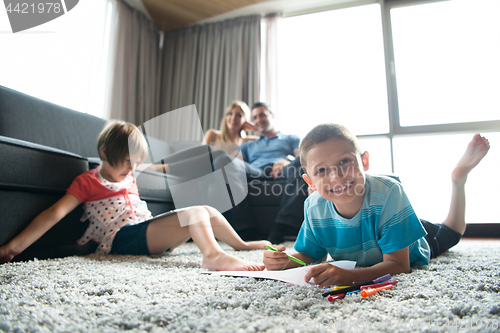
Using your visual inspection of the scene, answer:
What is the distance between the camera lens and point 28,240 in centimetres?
87

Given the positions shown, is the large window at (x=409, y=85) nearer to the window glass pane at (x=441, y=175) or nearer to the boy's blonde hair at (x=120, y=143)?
the window glass pane at (x=441, y=175)

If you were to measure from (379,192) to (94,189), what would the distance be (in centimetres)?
90

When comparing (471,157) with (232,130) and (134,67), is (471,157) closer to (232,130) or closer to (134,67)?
(232,130)

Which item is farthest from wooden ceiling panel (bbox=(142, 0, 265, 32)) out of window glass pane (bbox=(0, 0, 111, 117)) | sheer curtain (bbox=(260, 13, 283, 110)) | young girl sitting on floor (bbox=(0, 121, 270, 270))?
young girl sitting on floor (bbox=(0, 121, 270, 270))

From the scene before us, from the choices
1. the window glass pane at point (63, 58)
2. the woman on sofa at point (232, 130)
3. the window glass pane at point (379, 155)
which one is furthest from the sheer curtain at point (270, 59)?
the window glass pane at point (63, 58)

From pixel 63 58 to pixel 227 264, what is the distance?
249 cm

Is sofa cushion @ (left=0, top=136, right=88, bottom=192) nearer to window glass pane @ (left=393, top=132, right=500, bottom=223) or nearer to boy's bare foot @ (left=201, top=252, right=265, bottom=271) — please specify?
boy's bare foot @ (left=201, top=252, right=265, bottom=271)

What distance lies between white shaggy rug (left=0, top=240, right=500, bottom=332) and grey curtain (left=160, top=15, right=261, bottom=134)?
2.78 m

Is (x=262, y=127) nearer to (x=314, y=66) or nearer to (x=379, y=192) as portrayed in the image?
(x=314, y=66)

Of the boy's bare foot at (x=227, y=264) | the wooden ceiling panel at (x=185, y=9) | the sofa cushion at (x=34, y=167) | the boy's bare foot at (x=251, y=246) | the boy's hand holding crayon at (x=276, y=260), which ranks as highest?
the wooden ceiling panel at (x=185, y=9)

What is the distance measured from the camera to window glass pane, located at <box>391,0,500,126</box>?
275cm

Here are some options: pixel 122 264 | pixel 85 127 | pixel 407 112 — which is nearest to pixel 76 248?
pixel 122 264

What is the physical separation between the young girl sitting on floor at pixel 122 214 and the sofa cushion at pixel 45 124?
0.60 meters

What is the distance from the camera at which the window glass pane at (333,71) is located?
306 cm
